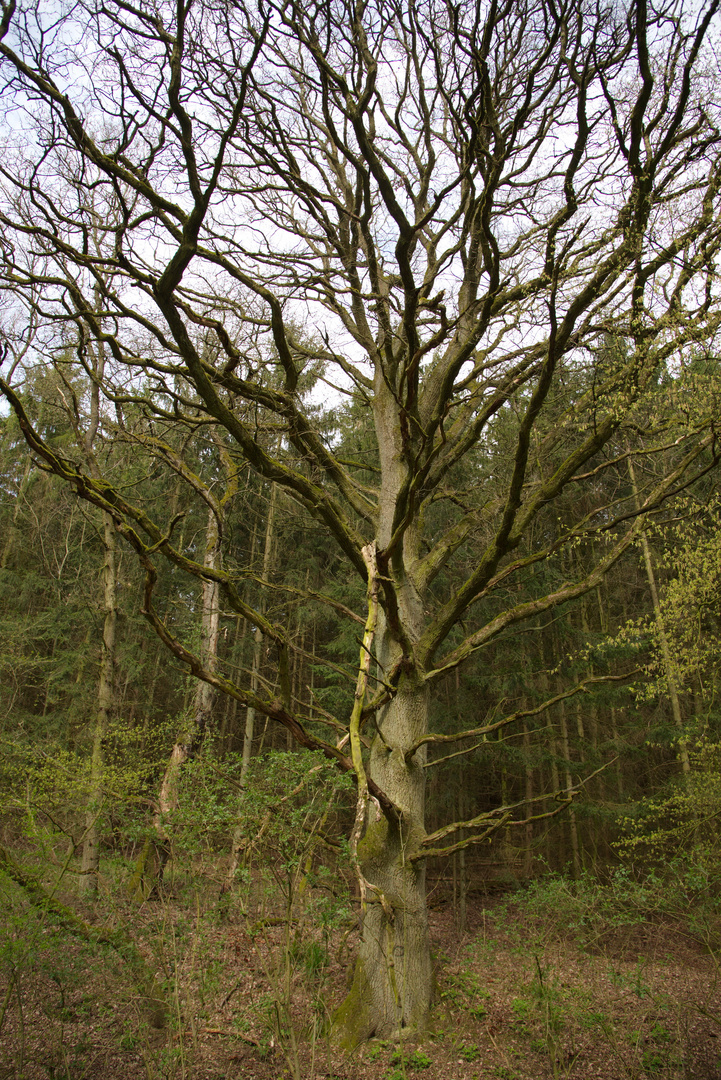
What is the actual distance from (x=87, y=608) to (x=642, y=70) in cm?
1304

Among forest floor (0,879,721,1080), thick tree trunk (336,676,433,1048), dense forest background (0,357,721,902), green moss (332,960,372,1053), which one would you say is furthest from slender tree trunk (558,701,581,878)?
green moss (332,960,372,1053)

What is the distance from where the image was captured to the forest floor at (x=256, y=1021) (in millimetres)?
3527

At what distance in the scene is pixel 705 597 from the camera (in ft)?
17.6

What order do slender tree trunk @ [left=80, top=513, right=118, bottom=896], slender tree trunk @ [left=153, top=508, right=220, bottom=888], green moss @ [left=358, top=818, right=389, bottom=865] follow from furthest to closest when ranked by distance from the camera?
slender tree trunk @ [left=80, top=513, right=118, bottom=896]
green moss @ [left=358, top=818, right=389, bottom=865]
slender tree trunk @ [left=153, top=508, right=220, bottom=888]

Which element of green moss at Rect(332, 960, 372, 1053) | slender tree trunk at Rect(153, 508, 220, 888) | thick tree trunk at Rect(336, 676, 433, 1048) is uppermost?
slender tree trunk at Rect(153, 508, 220, 888)

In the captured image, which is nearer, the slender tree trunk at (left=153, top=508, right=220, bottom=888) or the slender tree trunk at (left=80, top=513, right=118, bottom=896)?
the slender tree trunk at (left=153, top=508, right=220, bottom=888)

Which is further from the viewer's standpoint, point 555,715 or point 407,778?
point 555,715

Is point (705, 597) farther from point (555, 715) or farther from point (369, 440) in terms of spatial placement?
point (369, 440)

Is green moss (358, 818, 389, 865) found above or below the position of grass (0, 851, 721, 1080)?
above

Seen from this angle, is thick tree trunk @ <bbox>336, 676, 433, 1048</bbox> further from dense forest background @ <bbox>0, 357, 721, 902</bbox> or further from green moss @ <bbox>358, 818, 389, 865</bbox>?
dense forest background @ <bbox>0, 357, 721, 902</bbox>

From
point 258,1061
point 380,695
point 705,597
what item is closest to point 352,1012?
point 258,1061

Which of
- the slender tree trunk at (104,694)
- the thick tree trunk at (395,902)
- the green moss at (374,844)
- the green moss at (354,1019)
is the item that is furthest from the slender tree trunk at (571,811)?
the slender tree trunk at (104,694)

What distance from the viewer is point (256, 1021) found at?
437 cm

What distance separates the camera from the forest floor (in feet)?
11.6
